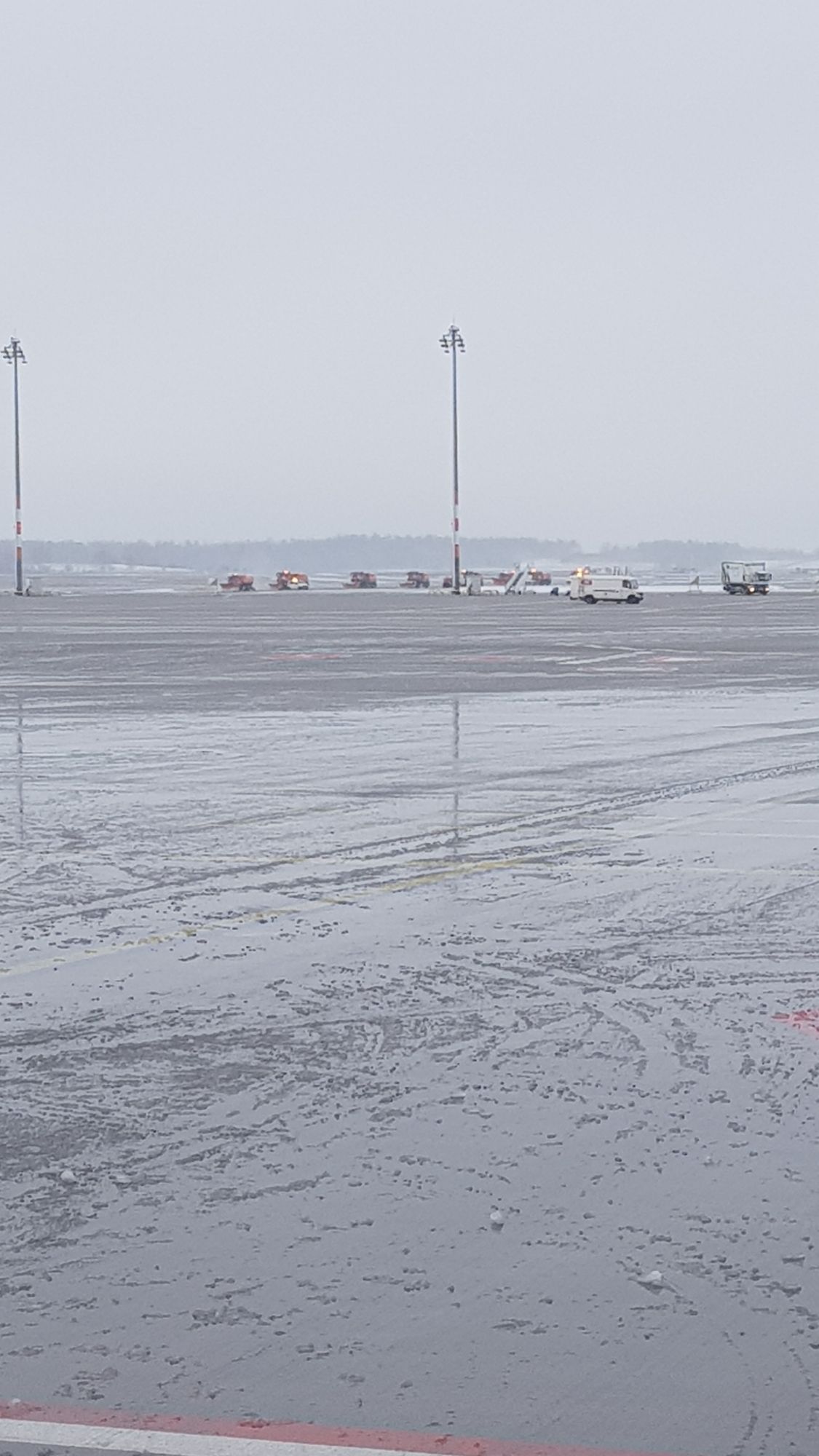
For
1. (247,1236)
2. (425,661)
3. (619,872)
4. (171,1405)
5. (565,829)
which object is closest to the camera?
(171,1405)

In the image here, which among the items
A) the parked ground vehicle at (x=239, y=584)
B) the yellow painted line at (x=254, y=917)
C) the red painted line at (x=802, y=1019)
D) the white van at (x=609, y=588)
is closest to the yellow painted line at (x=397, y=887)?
the yellow painted line at (x=254, y=917)

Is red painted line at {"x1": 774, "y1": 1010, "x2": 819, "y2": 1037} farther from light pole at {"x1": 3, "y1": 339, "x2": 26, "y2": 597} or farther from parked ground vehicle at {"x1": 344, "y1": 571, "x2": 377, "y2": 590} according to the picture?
parked ground vehicle at {"x1": 344, "y1": 571, "x2": 377, "y2": 590}

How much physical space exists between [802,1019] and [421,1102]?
190 centimetres

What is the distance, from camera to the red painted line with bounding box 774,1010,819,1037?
756 cm

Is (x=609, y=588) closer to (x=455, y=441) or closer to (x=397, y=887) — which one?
(x=455, y=441)

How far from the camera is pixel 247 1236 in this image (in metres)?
5.35

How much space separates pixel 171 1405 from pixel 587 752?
14097 mm

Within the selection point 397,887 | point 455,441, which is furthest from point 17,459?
point 397,887

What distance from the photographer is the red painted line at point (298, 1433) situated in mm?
4086

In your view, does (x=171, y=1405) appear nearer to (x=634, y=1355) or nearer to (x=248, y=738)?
(x=634, y=1355)

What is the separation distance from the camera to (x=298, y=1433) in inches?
164

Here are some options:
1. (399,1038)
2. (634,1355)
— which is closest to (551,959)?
(399,1038)

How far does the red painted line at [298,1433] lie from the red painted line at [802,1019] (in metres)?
3.65

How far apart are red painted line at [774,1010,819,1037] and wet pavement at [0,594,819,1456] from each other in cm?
3
